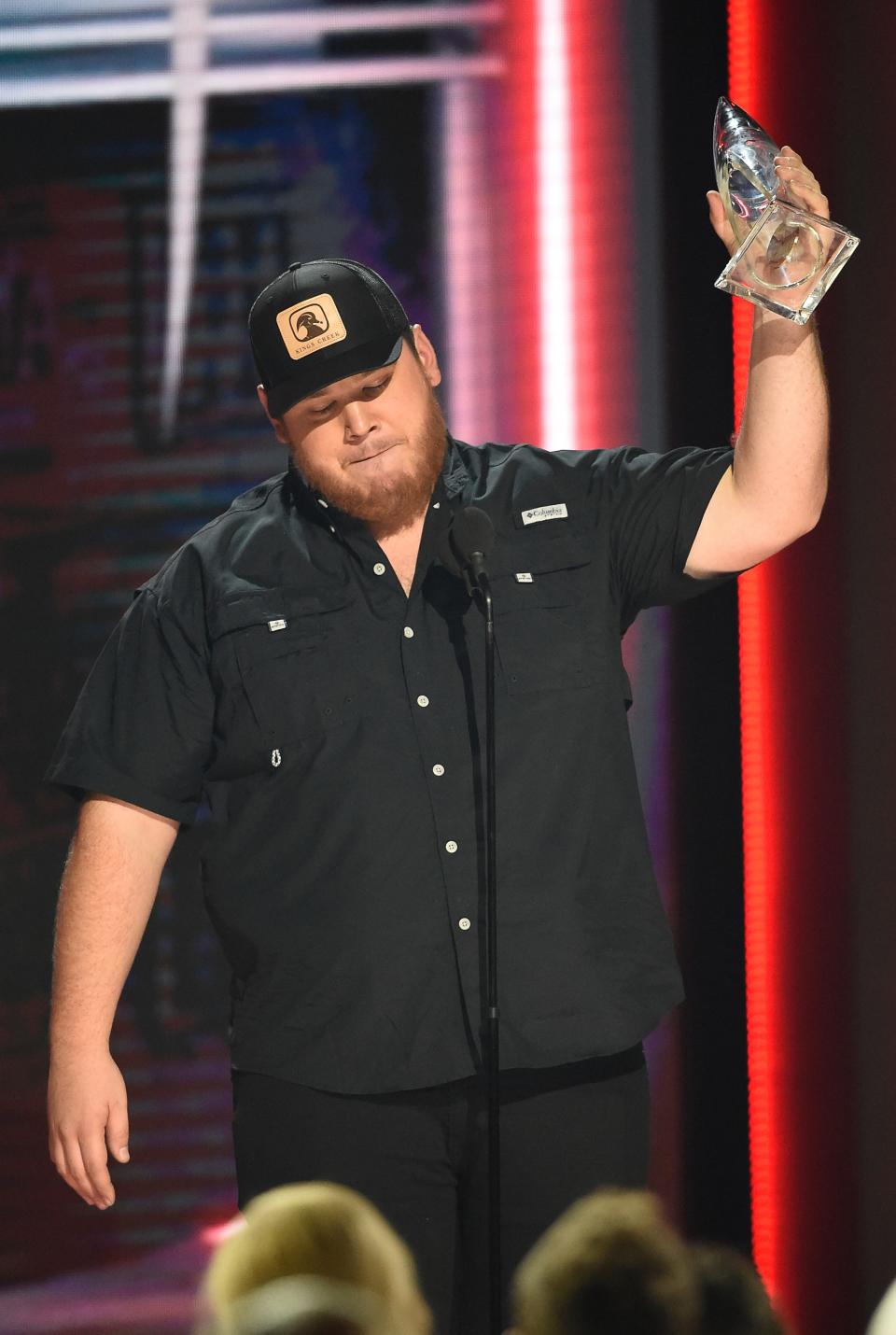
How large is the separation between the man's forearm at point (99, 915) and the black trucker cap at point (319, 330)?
2.01 ft

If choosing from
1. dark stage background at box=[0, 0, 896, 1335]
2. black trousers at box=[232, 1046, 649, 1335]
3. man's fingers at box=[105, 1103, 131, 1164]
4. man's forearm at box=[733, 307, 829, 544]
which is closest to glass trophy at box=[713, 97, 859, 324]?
man's forearm at box=[733, 307, 829, 544]

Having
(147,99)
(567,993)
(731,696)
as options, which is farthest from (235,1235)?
(147,99)

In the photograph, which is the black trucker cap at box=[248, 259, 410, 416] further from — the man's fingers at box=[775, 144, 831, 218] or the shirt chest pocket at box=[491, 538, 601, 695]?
the man's fingers at box=[775, 144, 831, 218]

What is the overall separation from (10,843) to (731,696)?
1425 millimetres

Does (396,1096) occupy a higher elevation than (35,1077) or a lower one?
higher

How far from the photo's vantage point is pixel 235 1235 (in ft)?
2.27

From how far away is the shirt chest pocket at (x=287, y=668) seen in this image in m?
2.02

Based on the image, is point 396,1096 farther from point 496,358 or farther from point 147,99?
point 147,99

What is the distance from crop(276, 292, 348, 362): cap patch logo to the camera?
6.60 ft

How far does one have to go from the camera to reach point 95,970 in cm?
200

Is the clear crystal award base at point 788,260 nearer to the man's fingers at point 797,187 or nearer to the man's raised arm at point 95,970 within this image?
the man's fingers at point 797,187

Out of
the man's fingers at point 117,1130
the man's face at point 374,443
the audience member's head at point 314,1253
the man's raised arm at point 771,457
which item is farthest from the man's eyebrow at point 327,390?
the audience member's head at point 314,1253

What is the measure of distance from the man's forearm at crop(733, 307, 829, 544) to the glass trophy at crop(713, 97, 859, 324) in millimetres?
100

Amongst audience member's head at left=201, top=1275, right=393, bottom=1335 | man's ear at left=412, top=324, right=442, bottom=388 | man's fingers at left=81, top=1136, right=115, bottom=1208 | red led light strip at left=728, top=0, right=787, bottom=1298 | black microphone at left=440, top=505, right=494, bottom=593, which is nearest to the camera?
audience member's head at left=201, top=1275, right=393, bottom=1335
